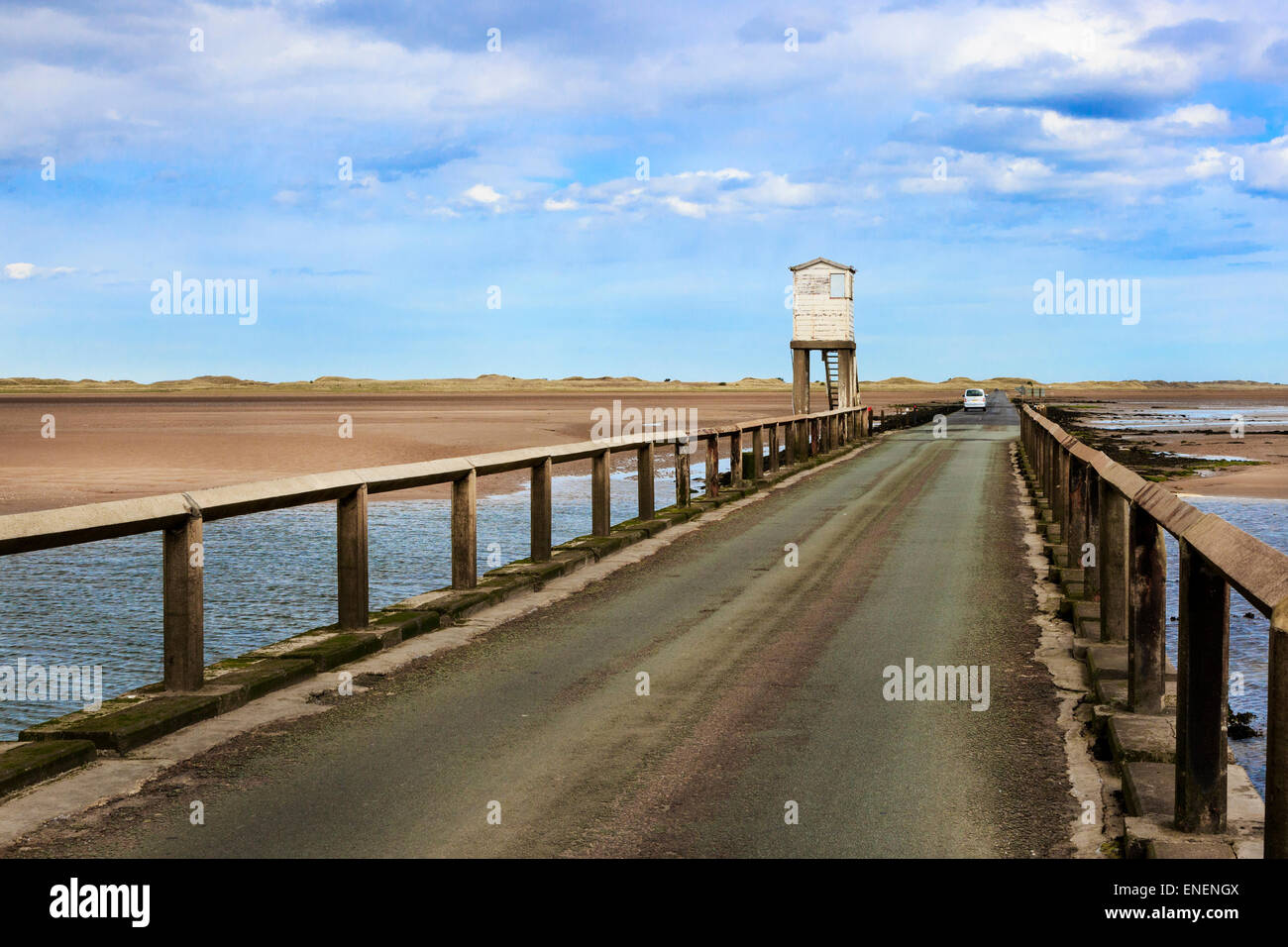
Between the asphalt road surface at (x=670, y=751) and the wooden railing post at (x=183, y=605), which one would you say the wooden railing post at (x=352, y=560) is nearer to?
the asphalt road surface at (x=670, y=751)

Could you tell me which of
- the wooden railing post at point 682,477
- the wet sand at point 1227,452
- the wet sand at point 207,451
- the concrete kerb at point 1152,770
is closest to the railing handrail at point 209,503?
the concrete kerb at point 1152,770

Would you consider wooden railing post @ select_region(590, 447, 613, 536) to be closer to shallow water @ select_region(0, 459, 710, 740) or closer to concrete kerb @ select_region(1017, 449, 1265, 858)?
shallow water @ select_region(0, 459, 710, 740)

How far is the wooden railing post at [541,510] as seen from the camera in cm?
1118

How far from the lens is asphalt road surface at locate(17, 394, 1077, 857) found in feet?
15.2

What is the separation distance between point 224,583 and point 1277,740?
35.9ft

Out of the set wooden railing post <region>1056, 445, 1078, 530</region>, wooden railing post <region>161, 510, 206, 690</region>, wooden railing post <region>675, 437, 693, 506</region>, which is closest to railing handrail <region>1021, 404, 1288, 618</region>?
wooden railing post <region>161, 510, 206, 690</region>

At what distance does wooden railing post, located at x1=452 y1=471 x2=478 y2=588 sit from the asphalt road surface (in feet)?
2.67

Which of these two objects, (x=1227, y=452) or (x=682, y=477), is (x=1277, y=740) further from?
(x=1227, y=452)

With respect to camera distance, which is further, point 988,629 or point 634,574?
point 634,574
